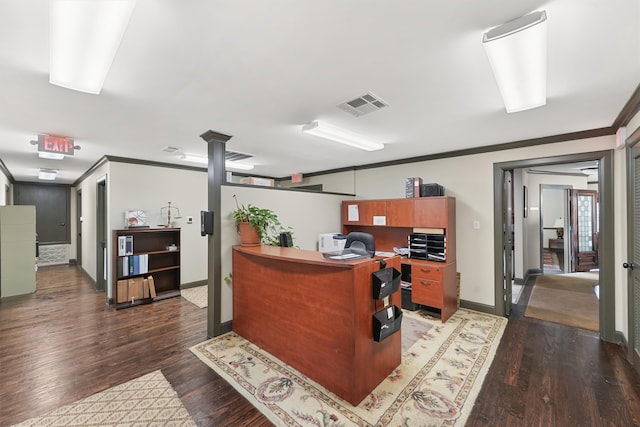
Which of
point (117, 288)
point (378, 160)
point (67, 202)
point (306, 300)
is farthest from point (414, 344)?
point (67, 202)

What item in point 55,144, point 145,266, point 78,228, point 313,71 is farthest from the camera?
point 78,228

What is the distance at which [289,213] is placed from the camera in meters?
4.09

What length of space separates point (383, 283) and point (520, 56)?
178 cm

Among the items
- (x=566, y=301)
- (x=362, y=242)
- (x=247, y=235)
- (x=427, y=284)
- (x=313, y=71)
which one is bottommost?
(x=566, y=301)

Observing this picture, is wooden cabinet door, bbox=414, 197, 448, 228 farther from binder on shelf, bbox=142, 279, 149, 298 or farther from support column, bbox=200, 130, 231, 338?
binder on shelf, bbox=142, 279, 149, 298

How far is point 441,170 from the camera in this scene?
4.42 meters

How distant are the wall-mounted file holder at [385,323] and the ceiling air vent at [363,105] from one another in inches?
72.8

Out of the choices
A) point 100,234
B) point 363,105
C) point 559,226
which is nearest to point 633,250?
point 363,105

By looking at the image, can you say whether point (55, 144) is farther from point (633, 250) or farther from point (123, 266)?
point (633, 250)

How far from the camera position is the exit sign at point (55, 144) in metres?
3.28

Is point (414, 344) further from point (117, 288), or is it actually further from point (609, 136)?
point (117, 288)

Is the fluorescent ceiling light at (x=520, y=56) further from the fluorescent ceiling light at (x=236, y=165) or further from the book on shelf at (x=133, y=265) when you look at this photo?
the book on shelf at (x=133, y=265)

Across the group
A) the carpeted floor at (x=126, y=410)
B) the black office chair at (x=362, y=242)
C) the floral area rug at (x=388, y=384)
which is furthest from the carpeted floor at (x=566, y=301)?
the carpeted floor at (x=126, y=410)

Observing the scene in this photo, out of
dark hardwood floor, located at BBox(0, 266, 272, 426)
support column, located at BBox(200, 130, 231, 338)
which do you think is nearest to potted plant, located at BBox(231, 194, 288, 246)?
support column, located at BBox(200, 130, 231, 338)
